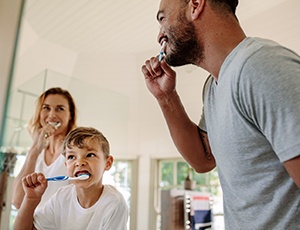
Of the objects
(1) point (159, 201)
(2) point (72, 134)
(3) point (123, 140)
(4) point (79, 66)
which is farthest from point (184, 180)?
(4) point (79, 66)

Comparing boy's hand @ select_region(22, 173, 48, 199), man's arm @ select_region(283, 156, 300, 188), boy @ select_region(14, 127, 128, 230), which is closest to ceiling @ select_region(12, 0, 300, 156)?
boy @ select_region(14, 127, 128, 230)

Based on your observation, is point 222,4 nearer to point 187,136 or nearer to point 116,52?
point 187,136

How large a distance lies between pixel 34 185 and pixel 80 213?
13cm

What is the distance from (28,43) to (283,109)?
34.0 inches

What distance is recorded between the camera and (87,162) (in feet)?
2.46

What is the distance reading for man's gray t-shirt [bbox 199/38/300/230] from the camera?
39cm

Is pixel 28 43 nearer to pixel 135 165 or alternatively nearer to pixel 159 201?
pixel 135 165

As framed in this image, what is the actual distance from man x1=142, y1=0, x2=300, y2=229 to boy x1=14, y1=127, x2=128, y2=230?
221mm

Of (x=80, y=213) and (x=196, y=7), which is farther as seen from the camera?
(x=80, y=213)

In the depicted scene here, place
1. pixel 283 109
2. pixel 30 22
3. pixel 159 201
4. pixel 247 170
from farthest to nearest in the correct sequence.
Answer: pixel 30 22 → pixel 159 201 → pixel 247 170 → pixel 283 109

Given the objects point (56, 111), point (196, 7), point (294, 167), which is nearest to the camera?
point (294, 167)

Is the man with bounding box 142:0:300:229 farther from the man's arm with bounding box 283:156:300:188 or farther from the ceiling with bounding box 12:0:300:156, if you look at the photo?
the ceiling with bounding box 12:0:300:156

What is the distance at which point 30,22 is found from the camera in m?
0.96

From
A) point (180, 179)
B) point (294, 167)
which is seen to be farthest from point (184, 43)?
point (180, 179)
